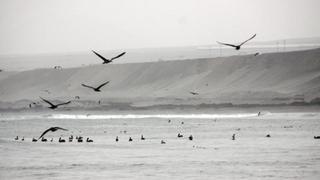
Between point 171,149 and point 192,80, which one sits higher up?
point 192,80

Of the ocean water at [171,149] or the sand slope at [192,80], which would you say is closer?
the ocean water at [171,149]

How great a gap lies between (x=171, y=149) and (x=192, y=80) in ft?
150

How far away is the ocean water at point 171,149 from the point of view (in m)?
40.6

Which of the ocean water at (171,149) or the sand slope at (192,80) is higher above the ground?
the sand slope at (192,80)

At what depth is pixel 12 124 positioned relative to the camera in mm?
71250

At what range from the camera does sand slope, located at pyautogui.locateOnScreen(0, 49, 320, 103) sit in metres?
81.9

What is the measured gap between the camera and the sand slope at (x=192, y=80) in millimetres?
81938

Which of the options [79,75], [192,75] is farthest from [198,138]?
[79,75]

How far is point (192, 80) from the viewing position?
94750 mm

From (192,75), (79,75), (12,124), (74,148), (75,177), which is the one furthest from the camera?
(79,75)

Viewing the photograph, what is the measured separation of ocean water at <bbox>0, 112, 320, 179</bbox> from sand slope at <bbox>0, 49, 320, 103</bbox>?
10.4 m

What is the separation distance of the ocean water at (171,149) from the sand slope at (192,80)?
34.2 feet

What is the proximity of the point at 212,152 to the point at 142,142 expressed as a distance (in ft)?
24.8

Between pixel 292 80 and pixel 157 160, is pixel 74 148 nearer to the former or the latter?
pixel 157 160
